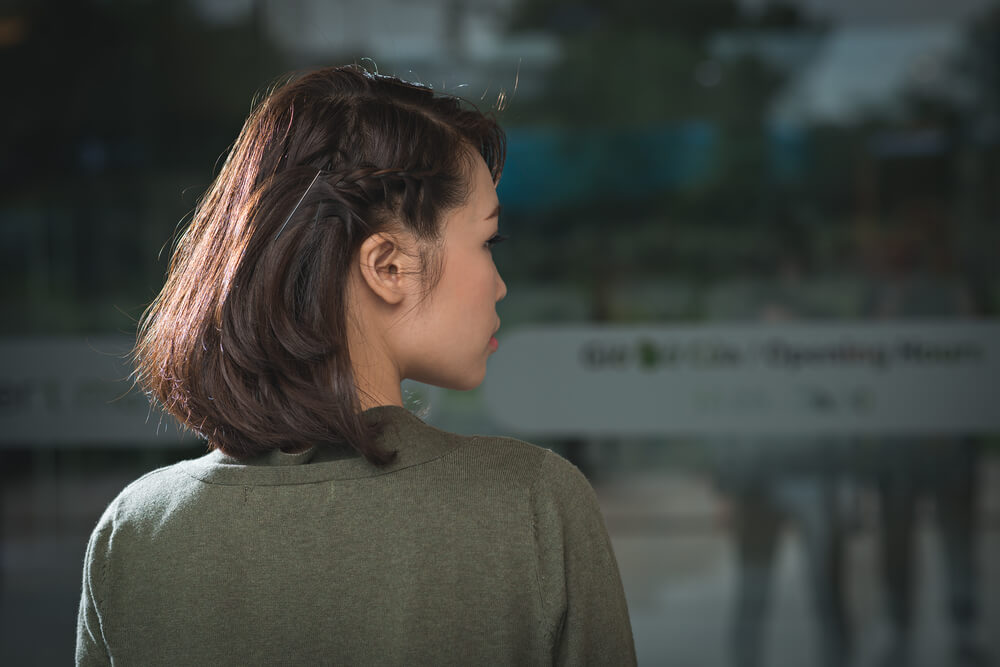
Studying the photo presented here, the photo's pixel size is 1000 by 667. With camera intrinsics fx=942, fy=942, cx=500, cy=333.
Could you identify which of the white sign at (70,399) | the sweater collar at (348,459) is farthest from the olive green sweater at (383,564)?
the white sign at (70,399)

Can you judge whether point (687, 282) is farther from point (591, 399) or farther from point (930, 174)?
point (930, 174)

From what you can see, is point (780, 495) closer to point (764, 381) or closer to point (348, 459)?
point (764, 381)

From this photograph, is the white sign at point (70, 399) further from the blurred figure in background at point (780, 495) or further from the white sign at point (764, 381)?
the blurred figure in background at point (780, 495)

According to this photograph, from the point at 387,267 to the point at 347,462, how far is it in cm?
16

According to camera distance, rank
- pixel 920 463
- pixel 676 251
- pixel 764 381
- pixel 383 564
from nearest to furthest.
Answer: pixel 383 564 → pixel 764 381 → pixel 920 463 → pixel 676 251

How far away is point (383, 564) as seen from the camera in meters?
0.70

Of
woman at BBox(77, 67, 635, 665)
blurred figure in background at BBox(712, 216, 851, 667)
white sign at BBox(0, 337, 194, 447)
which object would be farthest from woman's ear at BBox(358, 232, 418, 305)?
white sign at BBox(0, 337, 194, 447)

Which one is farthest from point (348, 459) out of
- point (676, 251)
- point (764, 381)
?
point (676, 251)

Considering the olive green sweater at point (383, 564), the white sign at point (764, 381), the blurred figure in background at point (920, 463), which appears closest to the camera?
the olive green sweater at point (383, 564)

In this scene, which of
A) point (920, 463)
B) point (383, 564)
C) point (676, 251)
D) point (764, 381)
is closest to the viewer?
point (383, 564)

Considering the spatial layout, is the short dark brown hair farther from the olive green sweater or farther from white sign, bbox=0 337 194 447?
white sign, bbox=0 337 194 447

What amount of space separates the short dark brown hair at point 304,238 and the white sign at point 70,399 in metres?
3.45

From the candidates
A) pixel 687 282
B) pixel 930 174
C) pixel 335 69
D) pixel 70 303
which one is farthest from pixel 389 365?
pixel 70 303

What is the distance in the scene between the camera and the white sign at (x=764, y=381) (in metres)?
3.68
